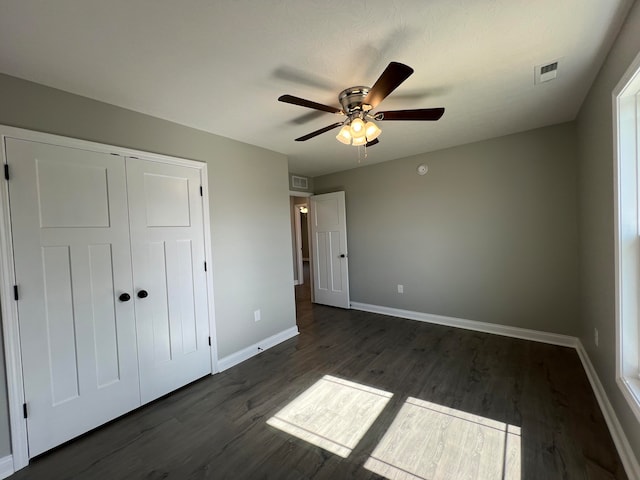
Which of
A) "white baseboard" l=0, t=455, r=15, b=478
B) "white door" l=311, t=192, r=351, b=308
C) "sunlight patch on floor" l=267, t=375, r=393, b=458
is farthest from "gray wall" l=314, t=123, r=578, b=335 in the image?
"white baseboard" l=0, t=455, r=15, b=478

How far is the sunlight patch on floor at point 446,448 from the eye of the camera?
1.51 m

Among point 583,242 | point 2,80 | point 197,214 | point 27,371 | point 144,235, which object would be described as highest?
point 2,80

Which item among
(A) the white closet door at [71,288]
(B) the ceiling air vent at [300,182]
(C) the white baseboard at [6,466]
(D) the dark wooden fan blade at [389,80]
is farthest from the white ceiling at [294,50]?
(C) the white baseboard at [6,466]

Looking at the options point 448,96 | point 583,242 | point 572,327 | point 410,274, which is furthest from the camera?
point 410,274

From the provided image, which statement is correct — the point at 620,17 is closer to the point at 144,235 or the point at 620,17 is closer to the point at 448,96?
the point at 448,96

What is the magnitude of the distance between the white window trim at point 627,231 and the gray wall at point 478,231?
1.59 metres

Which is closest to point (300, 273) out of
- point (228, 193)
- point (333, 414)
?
→ point (228, 193)

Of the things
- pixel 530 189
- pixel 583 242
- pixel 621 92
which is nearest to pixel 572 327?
pixel 583 242

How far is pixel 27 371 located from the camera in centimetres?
170

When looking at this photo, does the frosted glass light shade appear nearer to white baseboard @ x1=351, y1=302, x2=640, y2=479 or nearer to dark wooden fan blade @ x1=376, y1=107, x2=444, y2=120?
dark wooden fan blade @ x1=376, y1=107, x2=444, y2=120

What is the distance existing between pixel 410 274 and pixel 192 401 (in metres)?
3.09

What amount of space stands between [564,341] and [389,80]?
3.37m

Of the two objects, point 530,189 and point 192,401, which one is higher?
point 530,189

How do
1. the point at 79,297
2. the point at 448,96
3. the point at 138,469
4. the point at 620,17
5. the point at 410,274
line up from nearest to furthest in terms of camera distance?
A: the point at 620,17
the point at 138,469
the point at 79,297
the point at 448,96
the point at 410,274
